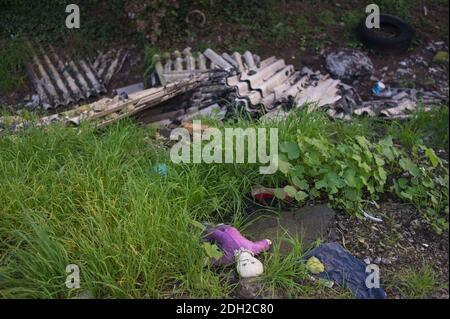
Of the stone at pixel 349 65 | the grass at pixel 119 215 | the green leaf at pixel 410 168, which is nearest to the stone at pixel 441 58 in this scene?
the stone at pixel 349 65

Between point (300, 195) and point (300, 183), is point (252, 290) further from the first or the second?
point (300, 183)

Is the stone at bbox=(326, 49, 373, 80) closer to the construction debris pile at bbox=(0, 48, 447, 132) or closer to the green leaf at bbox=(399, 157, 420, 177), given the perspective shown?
the construction debris pile at bbox=(0, 48, 447, 132)

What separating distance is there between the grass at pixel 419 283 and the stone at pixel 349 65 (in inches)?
151

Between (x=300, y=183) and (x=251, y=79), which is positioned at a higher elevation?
(x=251, y=79)

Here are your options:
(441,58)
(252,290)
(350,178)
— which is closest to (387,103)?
(441,58)

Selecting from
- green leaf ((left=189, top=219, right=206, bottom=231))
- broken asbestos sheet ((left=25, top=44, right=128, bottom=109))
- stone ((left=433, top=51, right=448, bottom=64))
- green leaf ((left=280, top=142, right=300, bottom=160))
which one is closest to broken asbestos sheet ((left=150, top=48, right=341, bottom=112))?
broken asbestos sheet ((left=25, top=44, right=128, bottom=109))

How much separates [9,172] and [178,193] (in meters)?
1.24

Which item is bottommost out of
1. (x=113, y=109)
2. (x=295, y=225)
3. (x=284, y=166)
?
(x=295, y=225)

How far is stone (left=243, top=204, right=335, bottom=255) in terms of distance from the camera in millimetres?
2902

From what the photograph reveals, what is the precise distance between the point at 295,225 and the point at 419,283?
81 cm

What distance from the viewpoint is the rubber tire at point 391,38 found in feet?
20.8

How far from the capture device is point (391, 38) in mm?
6352

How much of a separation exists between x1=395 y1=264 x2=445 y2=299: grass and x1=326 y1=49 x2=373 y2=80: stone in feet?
12.6
